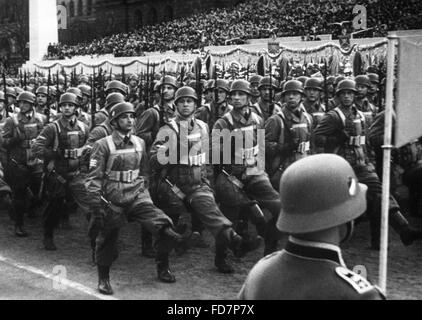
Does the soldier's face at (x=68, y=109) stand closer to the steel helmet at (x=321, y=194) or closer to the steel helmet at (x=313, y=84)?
the steel helmet at (x=313, y=84)

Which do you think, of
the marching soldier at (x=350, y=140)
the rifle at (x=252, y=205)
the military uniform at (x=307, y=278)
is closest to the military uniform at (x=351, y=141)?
the marching soldier at (x=350, y=140)

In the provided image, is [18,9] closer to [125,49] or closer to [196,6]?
[196,6]

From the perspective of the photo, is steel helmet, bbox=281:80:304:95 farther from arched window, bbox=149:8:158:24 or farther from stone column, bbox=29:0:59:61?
arched window, bbox=149:8:158:24

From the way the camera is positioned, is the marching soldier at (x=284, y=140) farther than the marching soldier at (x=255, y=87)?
No

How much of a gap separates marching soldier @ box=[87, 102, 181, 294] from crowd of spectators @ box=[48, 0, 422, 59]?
54.5ft

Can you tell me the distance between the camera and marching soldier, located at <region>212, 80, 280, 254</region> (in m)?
7.19

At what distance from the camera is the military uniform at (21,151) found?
371 inches

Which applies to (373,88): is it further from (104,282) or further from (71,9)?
(71,9)

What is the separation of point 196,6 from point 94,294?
42235 mm

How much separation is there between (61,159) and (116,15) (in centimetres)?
4779

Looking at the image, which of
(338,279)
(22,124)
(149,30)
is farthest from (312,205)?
(149,30)

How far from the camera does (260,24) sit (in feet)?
102

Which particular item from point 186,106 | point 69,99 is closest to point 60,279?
point 186,106

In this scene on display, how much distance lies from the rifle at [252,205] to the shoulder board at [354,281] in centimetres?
485
